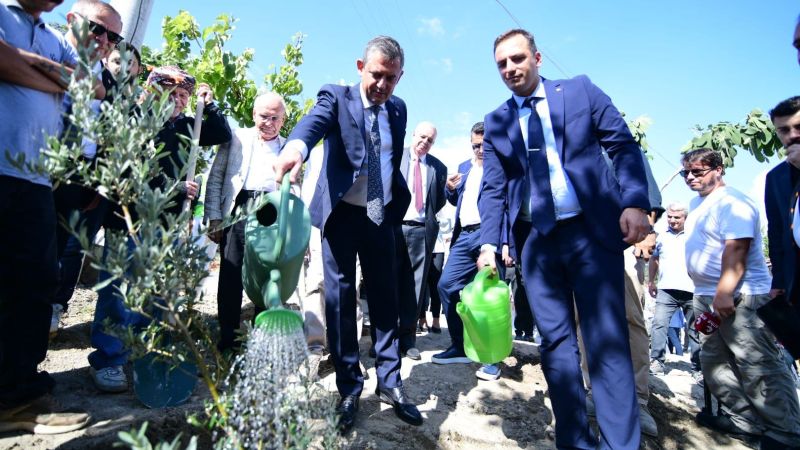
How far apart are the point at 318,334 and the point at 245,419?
227 cm

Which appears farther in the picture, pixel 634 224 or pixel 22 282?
pixel 634 224

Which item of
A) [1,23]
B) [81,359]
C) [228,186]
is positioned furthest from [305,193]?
[1,23]

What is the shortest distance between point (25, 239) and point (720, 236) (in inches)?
161

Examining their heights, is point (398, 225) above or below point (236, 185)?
below

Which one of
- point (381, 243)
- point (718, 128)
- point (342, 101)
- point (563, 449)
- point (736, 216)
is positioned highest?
point (718, 128)

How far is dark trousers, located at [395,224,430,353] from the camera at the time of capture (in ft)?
13.3

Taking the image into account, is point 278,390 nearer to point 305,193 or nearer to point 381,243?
point 381,243

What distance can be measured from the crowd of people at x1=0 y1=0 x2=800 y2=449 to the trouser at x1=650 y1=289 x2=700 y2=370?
5.75ft

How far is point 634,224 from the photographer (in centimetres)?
219

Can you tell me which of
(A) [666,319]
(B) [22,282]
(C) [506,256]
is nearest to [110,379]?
(B) [22,282]

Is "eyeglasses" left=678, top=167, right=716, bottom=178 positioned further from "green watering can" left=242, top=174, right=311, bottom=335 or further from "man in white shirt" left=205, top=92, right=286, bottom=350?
"green watering can" left=242, top=174, right=311, bottom=335

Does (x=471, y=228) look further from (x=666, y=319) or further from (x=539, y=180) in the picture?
(x=666, y=319)

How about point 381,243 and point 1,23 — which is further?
point 381,243

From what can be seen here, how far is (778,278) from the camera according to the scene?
2.80m
